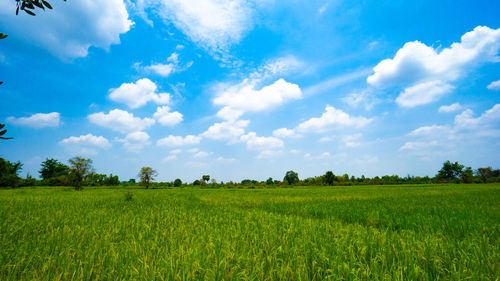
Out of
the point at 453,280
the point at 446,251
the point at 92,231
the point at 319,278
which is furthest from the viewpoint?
the point at 92,231

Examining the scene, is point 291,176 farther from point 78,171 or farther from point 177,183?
point 78,171

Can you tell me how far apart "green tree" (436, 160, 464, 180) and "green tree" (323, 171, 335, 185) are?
46.1 metres

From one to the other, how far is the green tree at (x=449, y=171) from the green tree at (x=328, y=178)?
46061 mm

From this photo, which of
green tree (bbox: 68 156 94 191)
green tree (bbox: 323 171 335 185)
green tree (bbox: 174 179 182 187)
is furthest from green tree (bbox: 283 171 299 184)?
green tree (bbox: 68 156 94 191)

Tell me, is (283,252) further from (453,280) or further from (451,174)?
(451,174)

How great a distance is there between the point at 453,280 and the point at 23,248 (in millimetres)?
5138

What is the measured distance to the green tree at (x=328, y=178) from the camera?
60094 millimetres

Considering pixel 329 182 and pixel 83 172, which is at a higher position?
pixel 83 172

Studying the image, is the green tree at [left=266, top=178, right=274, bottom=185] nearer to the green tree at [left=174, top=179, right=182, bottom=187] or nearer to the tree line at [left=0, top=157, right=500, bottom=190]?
the tree line at [left=0, top=157, right=500, bottom=190]

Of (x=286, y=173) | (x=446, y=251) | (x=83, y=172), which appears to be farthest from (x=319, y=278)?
(x=286, y=173)

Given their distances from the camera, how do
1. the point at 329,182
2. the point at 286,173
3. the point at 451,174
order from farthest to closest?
the point at 286,173 < the point at 451,174 < the point at 329,182

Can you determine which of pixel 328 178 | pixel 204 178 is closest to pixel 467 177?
pixel 328 178

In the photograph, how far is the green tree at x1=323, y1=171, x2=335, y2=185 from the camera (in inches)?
2366

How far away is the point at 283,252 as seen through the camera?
8.15 feet
